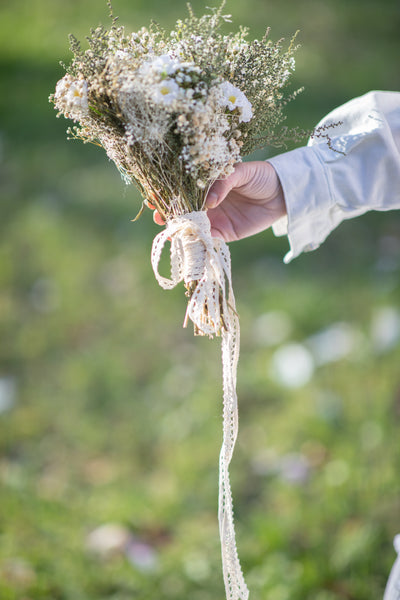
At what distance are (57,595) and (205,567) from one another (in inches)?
24.0

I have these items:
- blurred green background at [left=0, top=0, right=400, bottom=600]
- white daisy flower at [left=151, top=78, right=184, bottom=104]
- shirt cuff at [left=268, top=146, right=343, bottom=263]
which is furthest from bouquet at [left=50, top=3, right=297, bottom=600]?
blurred green background at [left=0, top=0, right=400, bottom=600]

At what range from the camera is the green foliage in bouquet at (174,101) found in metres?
1.27

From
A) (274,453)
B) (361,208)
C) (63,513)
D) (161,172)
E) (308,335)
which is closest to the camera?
(161,172)

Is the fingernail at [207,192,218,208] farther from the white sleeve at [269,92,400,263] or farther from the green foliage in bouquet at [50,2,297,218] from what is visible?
the white sleeve at [269,92,400,263]

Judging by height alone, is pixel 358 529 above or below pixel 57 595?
below

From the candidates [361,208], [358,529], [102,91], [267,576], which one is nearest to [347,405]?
[358,529]

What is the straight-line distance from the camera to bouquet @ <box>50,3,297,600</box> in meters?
1.28

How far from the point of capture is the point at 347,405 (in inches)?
114

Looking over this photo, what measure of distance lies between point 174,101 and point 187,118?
7 cm

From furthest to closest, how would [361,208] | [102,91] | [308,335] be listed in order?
[308,335], [361,208], [102,91]

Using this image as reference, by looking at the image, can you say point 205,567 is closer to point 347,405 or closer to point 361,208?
point 347,405

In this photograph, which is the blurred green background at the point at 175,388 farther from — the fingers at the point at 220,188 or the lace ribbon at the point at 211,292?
the fingers at the point at 220,188

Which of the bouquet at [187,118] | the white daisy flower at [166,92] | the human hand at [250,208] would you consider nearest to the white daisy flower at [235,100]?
the bouquet at [187,118]

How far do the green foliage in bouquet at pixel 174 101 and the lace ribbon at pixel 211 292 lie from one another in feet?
0.21
